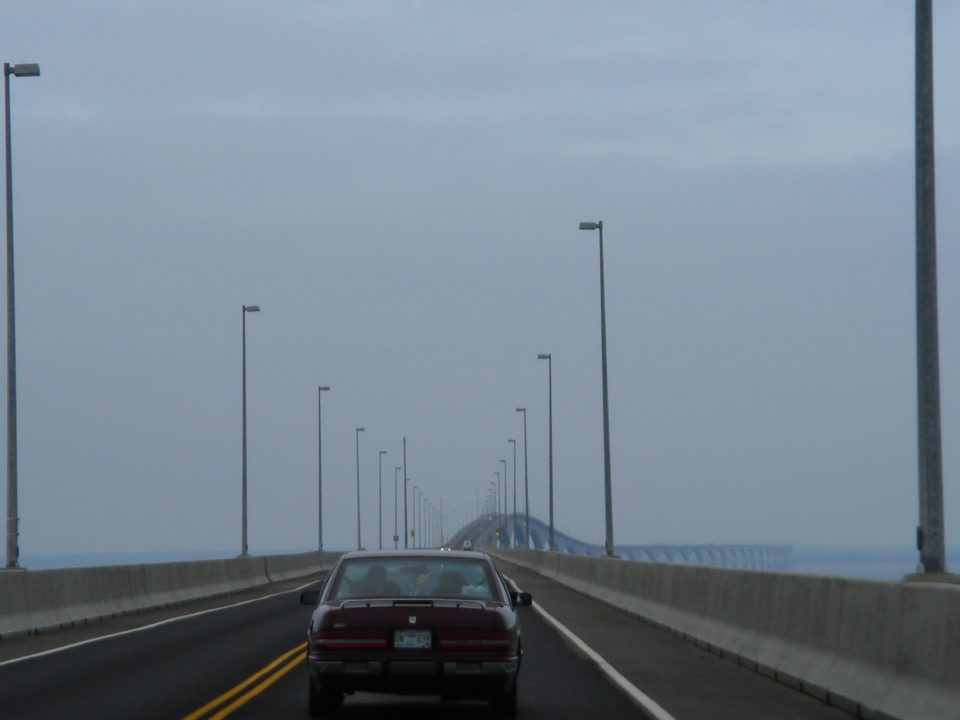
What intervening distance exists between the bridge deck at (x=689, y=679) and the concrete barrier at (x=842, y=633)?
23cm

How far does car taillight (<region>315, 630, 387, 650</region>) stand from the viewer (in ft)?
42.8

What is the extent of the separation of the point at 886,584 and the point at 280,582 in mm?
47574

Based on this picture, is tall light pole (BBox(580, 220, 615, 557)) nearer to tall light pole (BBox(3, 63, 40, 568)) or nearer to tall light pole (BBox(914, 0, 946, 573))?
tall light pole (BBox(3, 63, 40, 568))

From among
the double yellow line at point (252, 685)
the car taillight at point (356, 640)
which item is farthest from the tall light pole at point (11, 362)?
the car taillight at point (356, 640)

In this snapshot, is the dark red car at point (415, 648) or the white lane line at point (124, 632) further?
the white lane line at point (124, 632)

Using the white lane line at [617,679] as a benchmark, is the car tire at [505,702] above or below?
above

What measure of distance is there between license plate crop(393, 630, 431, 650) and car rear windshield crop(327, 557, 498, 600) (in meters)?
0.61

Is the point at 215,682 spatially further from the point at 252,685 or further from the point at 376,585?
the point at 376,585

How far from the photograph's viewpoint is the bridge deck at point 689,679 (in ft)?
45.7

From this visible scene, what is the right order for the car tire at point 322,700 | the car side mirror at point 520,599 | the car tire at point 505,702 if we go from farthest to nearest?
the car side mirror at point 520,599, the car tire at point 322,700, the car tire at point 505,702

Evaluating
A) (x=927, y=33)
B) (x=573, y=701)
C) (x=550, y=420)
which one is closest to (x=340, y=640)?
(x=573, y=701)

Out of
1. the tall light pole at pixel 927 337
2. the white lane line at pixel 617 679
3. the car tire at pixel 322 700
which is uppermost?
the tall light pole at pixel 927 337

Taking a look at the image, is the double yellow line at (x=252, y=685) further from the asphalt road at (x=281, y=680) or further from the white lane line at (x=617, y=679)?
the white lane line at (x=617, y=679)

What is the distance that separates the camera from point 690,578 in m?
24.5
